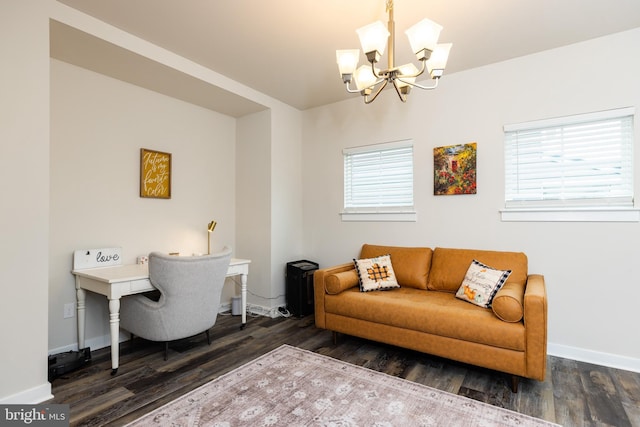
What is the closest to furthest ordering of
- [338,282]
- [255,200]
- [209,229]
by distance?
[338,282] < [209,229] < [255,200]

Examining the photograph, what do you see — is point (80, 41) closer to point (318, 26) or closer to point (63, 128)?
point (63, 128)

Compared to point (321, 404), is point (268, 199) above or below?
above

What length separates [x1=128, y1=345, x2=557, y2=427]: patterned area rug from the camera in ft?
6.22

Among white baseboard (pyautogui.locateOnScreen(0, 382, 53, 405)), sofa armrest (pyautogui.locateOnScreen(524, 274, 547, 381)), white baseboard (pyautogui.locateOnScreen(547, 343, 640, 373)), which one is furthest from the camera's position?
white baseboard (pyautogui.locateOnScreen(547, 343, 640, 373))

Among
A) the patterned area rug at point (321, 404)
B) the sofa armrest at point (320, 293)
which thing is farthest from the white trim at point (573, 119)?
the patterned area rug at point (321, 404)

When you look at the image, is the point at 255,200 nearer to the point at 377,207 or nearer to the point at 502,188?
the point at 377,207

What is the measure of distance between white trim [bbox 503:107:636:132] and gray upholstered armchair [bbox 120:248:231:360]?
293 cm

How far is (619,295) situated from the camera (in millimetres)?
2592

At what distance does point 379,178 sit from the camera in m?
3.86

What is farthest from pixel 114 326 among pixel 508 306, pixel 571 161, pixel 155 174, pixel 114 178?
pixel 571 161

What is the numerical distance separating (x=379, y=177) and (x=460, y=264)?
1359mm

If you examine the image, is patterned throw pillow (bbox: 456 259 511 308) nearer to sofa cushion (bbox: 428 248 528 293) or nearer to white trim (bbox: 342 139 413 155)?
sofa cushion (bbox: 428 248 528 293)

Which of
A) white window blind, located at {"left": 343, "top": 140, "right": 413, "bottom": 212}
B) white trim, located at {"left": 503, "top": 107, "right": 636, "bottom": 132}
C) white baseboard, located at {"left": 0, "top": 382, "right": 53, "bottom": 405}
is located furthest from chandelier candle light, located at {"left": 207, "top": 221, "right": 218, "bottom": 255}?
white trim, located at {"left": 503, "top": 107, "right": 636, "bottom": 132}

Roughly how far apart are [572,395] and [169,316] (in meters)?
2.96
